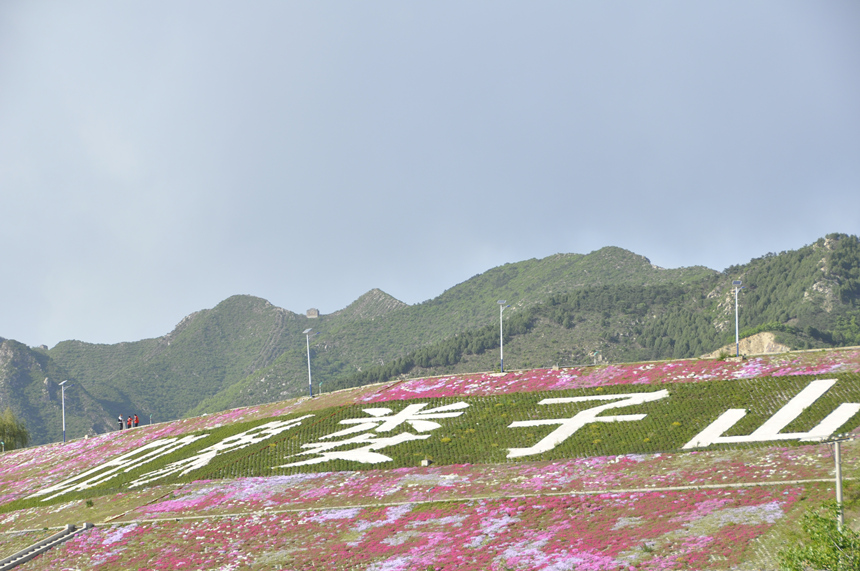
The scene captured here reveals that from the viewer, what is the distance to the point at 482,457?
36.5 metres

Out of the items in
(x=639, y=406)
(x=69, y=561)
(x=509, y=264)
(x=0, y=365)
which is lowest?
(x=69, y=561)

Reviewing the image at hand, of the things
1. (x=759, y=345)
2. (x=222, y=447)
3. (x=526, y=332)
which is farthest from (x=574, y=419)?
(x=526, y=332)

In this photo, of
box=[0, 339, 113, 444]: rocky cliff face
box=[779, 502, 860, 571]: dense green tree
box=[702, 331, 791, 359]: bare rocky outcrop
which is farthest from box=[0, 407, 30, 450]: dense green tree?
box=[702, 331, 791, 359]: bare rocky outcrop

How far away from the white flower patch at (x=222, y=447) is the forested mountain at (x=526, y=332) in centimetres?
5045

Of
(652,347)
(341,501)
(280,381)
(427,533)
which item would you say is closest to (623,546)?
(427,533)

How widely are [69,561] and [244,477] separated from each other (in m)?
10.9

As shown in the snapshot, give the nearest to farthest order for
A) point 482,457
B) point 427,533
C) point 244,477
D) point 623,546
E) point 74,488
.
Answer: point 623,546 < point 427,533 < point 482,457 < point 244,477 < point 74,488

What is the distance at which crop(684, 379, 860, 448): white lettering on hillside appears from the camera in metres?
32.2

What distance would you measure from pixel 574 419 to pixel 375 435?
1239 centimetres

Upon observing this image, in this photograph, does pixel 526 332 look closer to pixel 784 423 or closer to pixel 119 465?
pixel 119 465

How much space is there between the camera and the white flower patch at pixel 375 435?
39.8 meters

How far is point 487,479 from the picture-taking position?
1284 inches

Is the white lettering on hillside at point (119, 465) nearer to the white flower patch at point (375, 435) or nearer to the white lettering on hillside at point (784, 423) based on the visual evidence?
the white flower patch at point (375, 435)

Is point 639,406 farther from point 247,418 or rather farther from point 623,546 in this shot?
point 247,418
